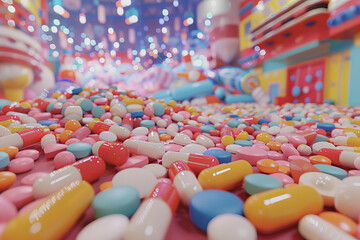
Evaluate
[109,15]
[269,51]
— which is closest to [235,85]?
[269,51]

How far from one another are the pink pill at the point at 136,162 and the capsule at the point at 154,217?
0.83 ft

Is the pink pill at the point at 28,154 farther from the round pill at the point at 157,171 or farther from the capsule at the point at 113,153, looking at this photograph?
the round pill at the point at 157,171

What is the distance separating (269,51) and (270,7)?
745mm

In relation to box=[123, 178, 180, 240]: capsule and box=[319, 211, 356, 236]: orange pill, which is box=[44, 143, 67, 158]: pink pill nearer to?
box=[123, 178, 180, 240]: capsule

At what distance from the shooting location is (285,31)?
311 cm

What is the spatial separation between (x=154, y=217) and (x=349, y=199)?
0.43 m

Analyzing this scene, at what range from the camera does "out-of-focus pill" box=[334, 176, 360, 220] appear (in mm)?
424

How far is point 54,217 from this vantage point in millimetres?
370

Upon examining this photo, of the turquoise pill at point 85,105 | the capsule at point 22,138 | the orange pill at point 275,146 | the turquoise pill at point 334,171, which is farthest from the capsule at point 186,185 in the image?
the turquoise pill at point 85,105

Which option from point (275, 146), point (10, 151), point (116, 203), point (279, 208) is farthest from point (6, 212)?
point (275, 146)

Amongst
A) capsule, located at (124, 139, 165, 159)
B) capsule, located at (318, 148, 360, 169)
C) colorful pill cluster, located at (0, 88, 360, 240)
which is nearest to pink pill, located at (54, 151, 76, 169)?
colorful pill cluster, located at (0, 88, 360, 240)

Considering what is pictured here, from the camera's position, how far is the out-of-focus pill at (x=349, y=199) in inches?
16.7

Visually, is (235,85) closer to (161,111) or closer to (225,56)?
(225,56)

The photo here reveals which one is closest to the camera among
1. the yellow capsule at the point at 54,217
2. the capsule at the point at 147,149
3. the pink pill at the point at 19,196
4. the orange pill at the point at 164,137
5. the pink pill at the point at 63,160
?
the yellow capsule at the point at 54,217
